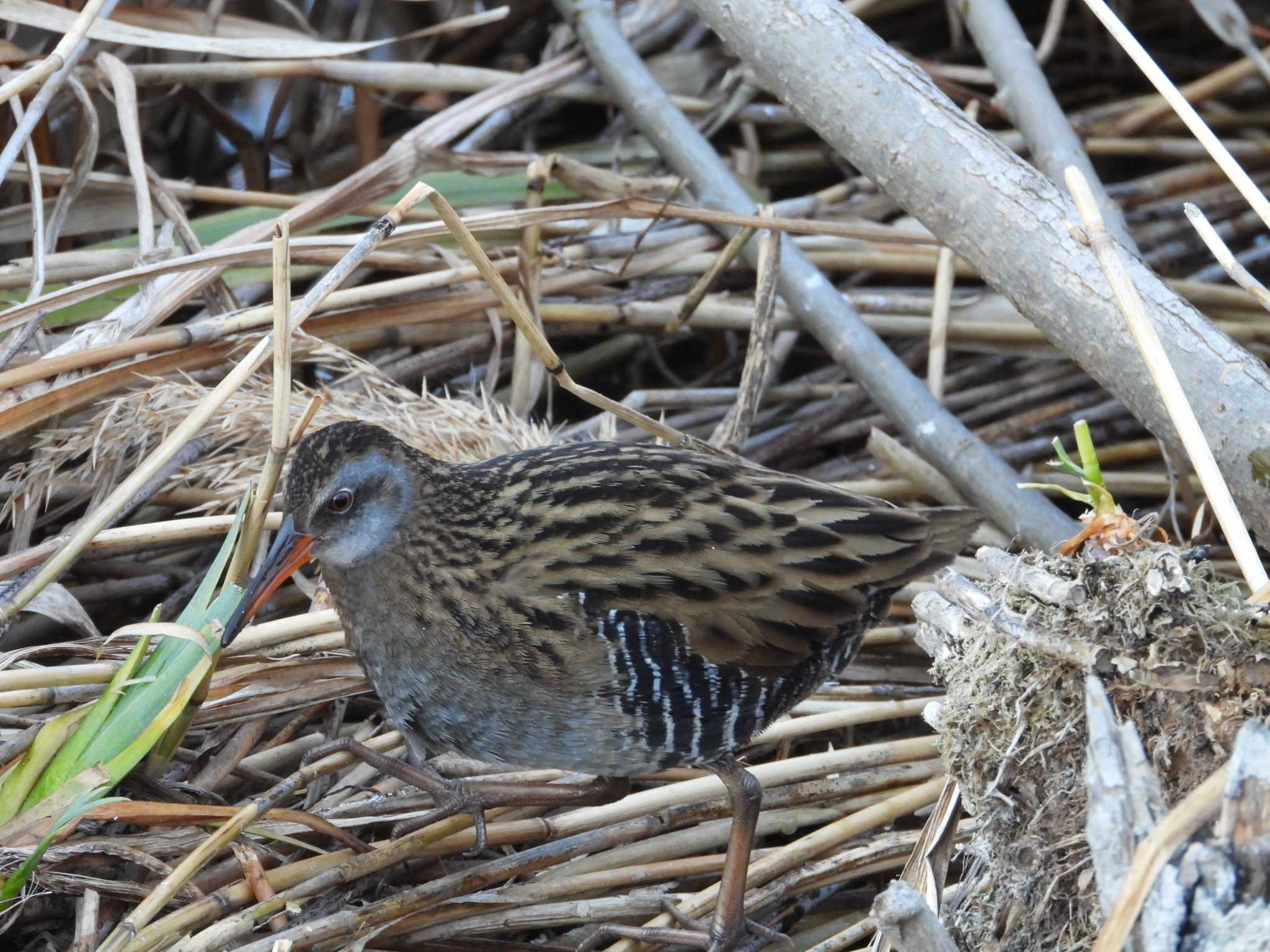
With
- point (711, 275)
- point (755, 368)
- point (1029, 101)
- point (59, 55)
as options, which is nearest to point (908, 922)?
point (755, 368)

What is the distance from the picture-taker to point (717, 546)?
1968 millimetres

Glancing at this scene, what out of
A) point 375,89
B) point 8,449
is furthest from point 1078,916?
point 375,89

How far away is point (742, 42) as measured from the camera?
8.24 feet

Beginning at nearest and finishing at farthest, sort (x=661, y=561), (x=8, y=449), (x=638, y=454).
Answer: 1. (x=661, y=561)
2. (x=638, y=454)
3. (x=8, y=449)

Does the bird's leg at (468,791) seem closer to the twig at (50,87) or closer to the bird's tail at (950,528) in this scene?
the bird's tail at (950,528)

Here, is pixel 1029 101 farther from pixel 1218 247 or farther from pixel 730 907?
pixel 730 907

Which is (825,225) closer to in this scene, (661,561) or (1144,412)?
(1144,412)

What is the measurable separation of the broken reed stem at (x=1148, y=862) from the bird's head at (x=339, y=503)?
3.90ft

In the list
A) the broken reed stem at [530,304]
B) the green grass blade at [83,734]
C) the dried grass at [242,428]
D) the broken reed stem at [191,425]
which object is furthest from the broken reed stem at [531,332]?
the green grass blade at [83,734]

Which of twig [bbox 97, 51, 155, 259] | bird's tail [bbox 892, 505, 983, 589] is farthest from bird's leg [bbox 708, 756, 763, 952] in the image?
twig [bbox 97, 51, 155, 259]

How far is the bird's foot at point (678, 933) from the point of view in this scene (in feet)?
6.47

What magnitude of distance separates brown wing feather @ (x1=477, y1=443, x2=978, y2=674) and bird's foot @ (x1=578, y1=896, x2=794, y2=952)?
1.19 feet

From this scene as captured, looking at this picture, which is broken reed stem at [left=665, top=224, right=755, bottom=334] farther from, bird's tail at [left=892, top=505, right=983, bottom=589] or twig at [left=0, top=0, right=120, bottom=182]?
twig at [left=0, top=0, right=120, bottom=182]

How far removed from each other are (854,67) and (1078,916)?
55.8 inches
